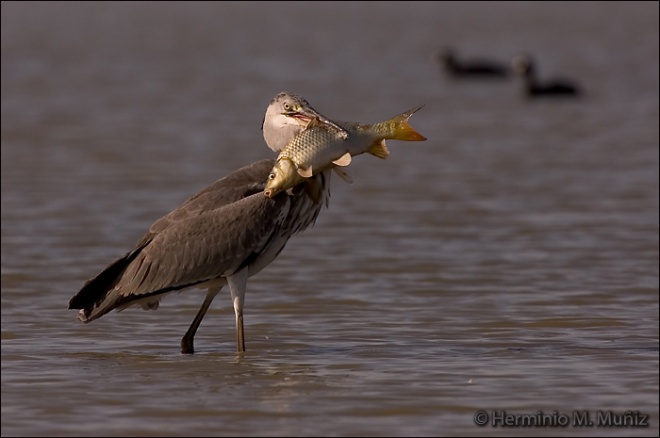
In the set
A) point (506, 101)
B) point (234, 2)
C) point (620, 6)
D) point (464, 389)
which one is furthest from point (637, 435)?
point (234, 2)

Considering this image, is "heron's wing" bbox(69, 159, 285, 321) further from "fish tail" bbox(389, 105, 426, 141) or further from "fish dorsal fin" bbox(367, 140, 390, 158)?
"fish tail" bbox(389, 105, 426, 141)

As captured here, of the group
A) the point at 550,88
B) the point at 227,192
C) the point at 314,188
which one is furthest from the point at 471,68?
the point at 314,188

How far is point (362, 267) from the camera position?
13812 millimetres

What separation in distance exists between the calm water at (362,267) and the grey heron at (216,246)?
37 centimetres

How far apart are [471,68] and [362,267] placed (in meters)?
22.9

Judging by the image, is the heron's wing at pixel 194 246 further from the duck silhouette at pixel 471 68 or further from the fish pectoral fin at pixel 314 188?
the duck silhouette at pixel 471 68

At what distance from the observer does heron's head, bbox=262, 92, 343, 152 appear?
10.7 metres

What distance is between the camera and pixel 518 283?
42.6ft

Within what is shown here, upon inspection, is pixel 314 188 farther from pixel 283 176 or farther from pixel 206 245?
pixel 206 245

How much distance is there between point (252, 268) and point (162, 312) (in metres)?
1.75

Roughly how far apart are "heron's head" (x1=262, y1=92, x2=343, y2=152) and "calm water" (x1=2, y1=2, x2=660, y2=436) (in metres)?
1.40

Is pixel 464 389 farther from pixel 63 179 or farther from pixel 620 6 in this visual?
pixel 620 6

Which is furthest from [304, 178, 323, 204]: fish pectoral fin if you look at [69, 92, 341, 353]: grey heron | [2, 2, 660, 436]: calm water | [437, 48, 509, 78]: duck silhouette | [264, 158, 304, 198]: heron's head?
[437, 48, 509, 78]: duck silhouette

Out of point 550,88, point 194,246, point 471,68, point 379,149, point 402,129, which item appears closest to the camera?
point 402,129
